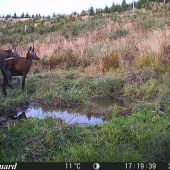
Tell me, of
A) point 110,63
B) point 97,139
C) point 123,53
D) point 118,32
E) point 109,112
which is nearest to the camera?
point 97,139

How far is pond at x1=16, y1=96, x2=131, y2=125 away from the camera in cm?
524

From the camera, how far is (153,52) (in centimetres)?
885

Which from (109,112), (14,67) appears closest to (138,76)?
(109,112)

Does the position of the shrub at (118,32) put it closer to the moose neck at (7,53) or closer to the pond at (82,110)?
the pond at (82,110)

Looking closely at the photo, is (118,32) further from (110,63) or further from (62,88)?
(62,88)

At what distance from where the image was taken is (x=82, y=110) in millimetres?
6035

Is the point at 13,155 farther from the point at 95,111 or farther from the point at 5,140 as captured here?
the point at 95,111

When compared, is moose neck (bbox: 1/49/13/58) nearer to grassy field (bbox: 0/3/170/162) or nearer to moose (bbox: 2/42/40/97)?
moose (bbox: 2/42/40/97)

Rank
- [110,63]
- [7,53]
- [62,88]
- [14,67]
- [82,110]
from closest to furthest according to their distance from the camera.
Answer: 1. [82,110]
2. [7,53]
3. [14,67]
4. [62,88]
5. [110,63]

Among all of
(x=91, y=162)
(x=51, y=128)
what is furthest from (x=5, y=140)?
(x=91, y=162)

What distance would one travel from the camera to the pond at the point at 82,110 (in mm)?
5242
